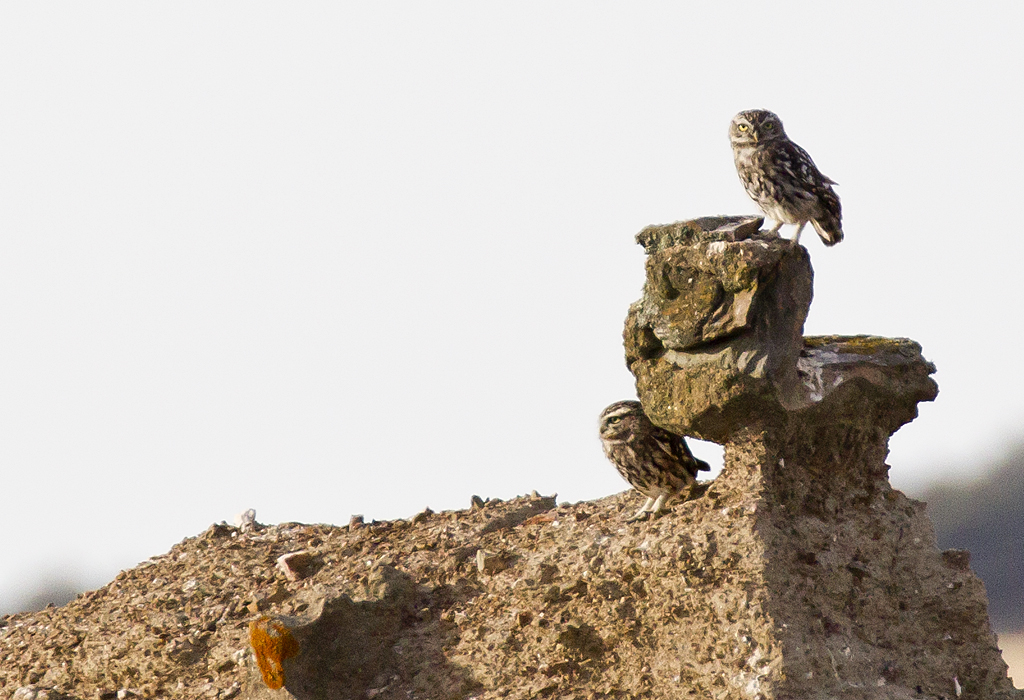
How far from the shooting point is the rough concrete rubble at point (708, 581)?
236 inches

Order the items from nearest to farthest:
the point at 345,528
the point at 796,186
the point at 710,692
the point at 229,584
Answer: the point at 710,692 < the point at 796,186 < the point at 229,584 < the point at 345,528

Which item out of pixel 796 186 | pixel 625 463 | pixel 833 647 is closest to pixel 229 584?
pixel 625 463

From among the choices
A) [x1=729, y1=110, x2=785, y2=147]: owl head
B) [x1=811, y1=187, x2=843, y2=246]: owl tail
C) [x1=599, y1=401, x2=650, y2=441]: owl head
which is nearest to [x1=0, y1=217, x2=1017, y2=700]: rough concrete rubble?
[x1=599, y1=401, x2=650, y2=441]: owl head

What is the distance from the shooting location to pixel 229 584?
8031 mm

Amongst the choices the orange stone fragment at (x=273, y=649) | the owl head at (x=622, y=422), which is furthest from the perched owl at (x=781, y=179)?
the orange stone fragment at (x=273, y=649)

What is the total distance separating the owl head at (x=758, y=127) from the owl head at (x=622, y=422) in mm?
1832

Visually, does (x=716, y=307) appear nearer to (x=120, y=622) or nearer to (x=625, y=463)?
(x=625, y=463)

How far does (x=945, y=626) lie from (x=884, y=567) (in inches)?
22.2

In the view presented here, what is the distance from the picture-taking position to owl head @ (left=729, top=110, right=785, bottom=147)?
6.98 m

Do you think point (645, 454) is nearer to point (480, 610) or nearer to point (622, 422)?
point (622, 422)

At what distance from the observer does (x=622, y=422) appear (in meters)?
6.70

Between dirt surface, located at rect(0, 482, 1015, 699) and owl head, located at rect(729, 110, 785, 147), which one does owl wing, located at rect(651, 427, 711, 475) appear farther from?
owl head, located at rect(729, 110, 785, 147)

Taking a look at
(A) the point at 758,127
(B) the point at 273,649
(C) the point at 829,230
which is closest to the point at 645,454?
(C) the point at 829,230

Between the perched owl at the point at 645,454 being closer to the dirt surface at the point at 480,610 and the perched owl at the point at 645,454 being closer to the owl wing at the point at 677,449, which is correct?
the owl wing at the point at 677,449
